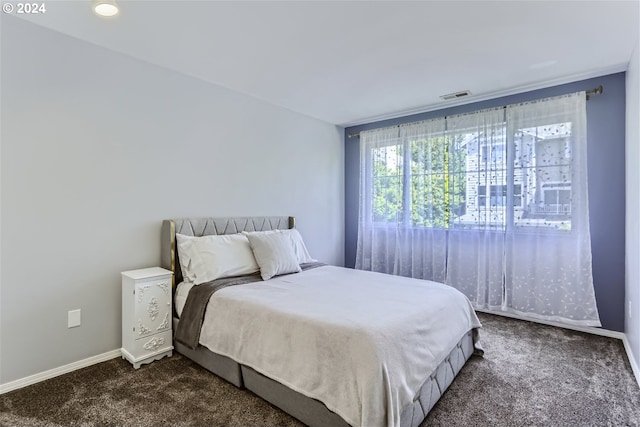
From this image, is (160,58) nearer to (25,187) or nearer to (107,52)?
(107,52)

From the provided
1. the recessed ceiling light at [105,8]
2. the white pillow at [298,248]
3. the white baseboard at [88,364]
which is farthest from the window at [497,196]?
the recessed ceiling light at [105,8]

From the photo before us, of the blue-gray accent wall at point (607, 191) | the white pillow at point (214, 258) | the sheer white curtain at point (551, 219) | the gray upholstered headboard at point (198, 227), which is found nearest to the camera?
the white pillow at point (214, 258)

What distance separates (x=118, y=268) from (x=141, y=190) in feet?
2.29

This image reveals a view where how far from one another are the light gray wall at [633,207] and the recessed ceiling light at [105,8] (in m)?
3.68

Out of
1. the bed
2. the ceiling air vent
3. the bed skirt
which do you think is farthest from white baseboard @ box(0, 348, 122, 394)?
the ceiling air vent

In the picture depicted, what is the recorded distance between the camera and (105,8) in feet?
6.72

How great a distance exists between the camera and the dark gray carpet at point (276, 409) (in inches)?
74.4

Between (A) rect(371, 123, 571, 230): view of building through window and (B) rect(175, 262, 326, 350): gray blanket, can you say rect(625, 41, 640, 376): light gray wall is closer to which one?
(A) rect(371, 123, 571, 230): view of building through window

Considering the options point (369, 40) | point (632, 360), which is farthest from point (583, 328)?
point (369, 40)

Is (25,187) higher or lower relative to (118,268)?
higher

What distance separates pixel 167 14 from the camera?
217 cm

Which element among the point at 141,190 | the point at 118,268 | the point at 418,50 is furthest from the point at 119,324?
the point at 418,50

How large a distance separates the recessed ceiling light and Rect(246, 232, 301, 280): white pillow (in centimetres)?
199

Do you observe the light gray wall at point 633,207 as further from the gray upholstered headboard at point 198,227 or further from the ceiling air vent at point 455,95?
the gray upholstered headboard at point 198,227
